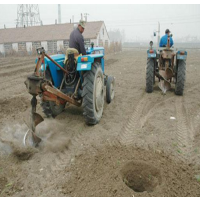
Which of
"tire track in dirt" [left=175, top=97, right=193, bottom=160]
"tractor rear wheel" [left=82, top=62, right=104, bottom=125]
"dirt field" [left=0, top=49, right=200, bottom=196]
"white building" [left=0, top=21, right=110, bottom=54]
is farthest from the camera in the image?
"white building" [left=0, top=21, right=110, bottom=54]

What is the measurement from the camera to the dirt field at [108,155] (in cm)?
268

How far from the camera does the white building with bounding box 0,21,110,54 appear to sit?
1234 inches

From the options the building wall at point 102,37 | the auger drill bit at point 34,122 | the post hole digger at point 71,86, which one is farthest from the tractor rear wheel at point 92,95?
the building wall at point 102,37

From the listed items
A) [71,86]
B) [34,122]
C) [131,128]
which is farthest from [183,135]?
[34,122]

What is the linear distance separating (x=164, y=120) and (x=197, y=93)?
111 inches

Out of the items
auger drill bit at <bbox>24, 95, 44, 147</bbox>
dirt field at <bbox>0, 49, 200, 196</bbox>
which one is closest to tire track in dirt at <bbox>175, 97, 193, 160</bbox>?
dirt field at <bbox>0, 49, 200, 196</bbox>

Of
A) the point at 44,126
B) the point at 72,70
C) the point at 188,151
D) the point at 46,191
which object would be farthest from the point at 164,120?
the point at 46,191

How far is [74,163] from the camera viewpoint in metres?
3.21

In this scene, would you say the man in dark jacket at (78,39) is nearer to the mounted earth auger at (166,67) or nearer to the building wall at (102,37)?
the mounted earth auger at (166,67)

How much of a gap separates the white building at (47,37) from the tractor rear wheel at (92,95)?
27128mm

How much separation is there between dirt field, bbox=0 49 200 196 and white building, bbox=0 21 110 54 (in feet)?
88.8

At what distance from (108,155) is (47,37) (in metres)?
32.3

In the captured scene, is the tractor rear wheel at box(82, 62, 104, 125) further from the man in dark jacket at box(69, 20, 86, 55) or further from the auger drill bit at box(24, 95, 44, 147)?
the auger drill bit at box(24, 95, 44, 147)

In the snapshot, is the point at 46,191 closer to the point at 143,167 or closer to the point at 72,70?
the point at 143,167
